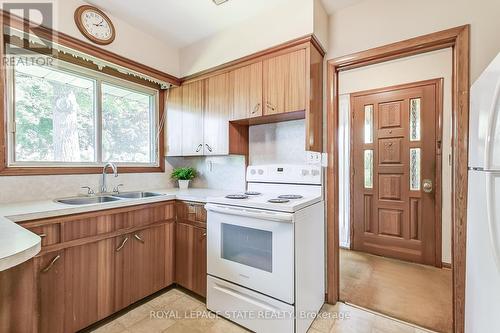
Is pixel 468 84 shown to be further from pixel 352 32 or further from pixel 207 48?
pixel 207 48

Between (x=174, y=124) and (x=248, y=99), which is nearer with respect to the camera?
(x=248, y=99)

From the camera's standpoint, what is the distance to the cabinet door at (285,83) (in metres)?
1.78

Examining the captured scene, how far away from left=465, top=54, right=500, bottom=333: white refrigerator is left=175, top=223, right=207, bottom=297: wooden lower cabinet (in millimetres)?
1700

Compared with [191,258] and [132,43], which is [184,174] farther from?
[132,43]

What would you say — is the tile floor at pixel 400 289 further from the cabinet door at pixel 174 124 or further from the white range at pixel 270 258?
the cabinet door at pixel 174 124

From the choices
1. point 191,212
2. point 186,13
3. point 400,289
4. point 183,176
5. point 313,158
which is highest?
point 186,13

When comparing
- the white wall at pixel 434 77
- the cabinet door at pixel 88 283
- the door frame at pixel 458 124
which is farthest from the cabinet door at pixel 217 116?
the white wall at pixel 434 77

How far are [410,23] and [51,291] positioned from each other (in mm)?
2961

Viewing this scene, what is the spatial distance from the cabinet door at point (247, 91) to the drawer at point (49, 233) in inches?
60.2

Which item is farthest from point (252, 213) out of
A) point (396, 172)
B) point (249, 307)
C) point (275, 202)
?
point (396, 172)

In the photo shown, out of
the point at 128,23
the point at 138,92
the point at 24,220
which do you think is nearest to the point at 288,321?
the point at 24,220

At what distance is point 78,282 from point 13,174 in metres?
0.93

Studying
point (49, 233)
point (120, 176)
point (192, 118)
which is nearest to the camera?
point (49, 233)

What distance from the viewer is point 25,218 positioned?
1.30 metres
